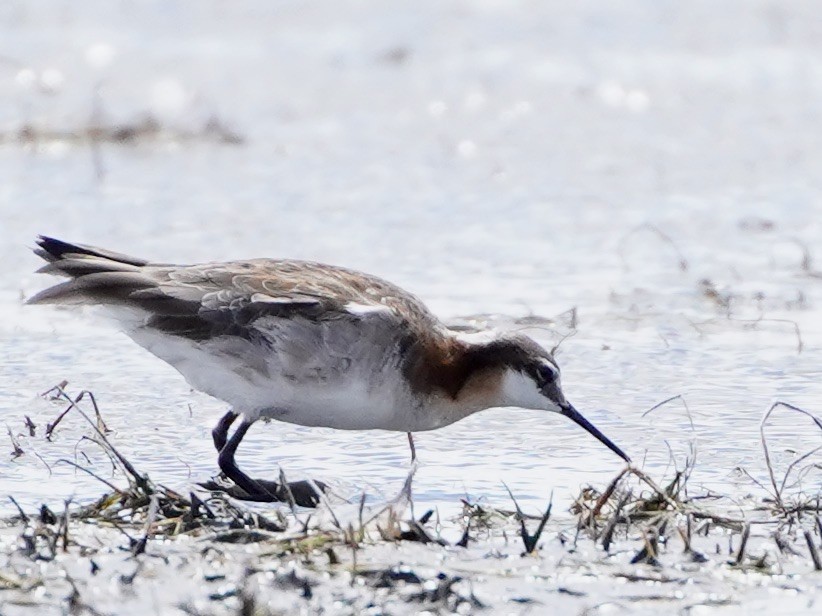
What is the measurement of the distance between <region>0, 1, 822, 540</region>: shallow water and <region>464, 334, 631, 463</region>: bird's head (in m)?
0.19

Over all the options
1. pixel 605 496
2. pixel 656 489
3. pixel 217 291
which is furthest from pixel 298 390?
pixel 656 489

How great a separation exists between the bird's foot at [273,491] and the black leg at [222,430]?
0.23m

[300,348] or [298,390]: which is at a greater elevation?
[300,348]

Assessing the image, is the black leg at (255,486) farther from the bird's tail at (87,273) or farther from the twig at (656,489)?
the twig at (656,489)

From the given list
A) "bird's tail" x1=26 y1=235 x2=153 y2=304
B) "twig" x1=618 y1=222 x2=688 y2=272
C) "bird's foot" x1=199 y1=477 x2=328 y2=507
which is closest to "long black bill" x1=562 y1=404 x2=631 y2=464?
"bird's foot" x1=199 y1=477 x2=328 y2=507

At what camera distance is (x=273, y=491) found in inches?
242

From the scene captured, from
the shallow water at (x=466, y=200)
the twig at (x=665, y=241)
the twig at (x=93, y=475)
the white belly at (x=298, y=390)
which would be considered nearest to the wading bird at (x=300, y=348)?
the white belly at (x=298, y=390)

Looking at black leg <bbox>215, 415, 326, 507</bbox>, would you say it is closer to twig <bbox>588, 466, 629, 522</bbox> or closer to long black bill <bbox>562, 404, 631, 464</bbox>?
twig <bbox>588, 466, 629, 522</bbox>

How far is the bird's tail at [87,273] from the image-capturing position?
648 cm

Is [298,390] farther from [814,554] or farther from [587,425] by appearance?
[814,554]

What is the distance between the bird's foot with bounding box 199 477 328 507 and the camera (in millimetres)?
5961

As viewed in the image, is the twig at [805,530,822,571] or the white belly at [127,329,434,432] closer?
the twig at [805,530,822,571]

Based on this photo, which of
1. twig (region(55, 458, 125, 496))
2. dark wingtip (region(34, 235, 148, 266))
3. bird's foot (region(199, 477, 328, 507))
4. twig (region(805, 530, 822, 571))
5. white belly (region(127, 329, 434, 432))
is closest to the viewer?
twig (region(805, 530, 822, 571))

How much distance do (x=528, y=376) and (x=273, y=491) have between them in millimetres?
1149
